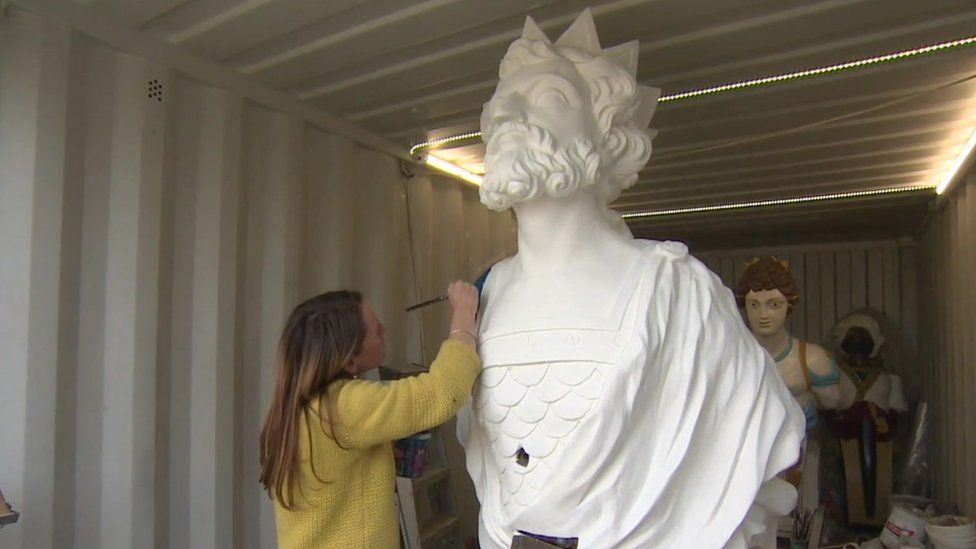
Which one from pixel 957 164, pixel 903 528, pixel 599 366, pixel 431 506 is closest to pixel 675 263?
pixel 599 366

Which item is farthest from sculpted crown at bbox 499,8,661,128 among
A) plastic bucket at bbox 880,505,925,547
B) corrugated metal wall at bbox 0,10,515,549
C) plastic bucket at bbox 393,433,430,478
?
plastic bucket at bbox 880,505,925,547

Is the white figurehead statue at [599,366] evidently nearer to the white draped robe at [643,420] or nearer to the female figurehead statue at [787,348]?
the white draped robe at [643,420]

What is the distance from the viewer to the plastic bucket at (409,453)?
9.55 ft

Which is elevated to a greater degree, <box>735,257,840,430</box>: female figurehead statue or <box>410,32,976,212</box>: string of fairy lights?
<box>410,32,976,212</box>: string of fairy lights

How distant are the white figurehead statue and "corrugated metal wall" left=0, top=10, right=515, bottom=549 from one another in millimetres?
1194

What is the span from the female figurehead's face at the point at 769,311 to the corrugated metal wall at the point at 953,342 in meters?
1.17

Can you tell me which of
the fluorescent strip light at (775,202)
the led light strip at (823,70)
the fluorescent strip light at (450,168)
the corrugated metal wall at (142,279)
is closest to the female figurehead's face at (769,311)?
the led light strip at (823,70)

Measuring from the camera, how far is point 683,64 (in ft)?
8.64

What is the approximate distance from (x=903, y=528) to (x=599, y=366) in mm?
2776

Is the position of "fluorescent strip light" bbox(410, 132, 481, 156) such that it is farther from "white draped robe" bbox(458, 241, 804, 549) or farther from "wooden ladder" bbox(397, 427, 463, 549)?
"white draped robe" bbox(458, 241, 804, 549)

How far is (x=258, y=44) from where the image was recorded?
2.51 m

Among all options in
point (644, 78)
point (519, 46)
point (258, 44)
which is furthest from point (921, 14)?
point (258, 44)

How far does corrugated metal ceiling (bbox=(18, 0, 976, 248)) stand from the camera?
2.26m

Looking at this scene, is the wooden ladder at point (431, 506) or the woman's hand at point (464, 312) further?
the wooden ladder at point (431, 506)
